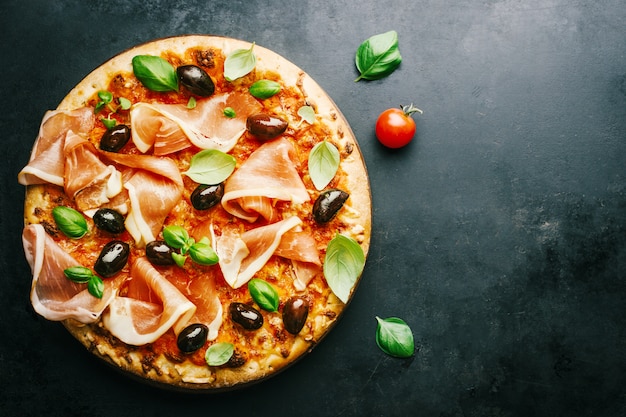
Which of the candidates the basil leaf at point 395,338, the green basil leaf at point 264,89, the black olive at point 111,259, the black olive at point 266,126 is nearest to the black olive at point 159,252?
the black olive at point 111,259

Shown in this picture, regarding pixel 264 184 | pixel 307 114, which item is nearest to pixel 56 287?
pixel 264 184

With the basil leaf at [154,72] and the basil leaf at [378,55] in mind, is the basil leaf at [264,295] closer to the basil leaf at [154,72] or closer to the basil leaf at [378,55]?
the basil leaf at [154,72]

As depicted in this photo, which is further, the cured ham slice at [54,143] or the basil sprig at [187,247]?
the cured ham slice at [54,143]

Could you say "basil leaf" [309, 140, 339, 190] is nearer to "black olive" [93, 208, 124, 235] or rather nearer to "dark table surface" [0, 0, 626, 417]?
"dark table surface" [0, 0, 626, 417]

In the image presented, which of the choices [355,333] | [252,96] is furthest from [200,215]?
[355,333]

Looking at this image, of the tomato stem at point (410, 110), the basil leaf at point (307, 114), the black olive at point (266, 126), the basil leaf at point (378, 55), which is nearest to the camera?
the black olive at point (266, 126)

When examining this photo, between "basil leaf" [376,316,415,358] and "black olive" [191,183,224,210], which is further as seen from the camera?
"basil leaf" [376,316,415,358]

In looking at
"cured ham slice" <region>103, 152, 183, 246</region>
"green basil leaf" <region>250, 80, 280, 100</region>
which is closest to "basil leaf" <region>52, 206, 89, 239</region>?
"cured ham slice" <region>103, 152, 183, 246</region>

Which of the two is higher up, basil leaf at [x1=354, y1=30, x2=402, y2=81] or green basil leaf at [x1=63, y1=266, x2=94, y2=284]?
basil leaf at [x1=354, y1=30, x2=402, y2=81]
